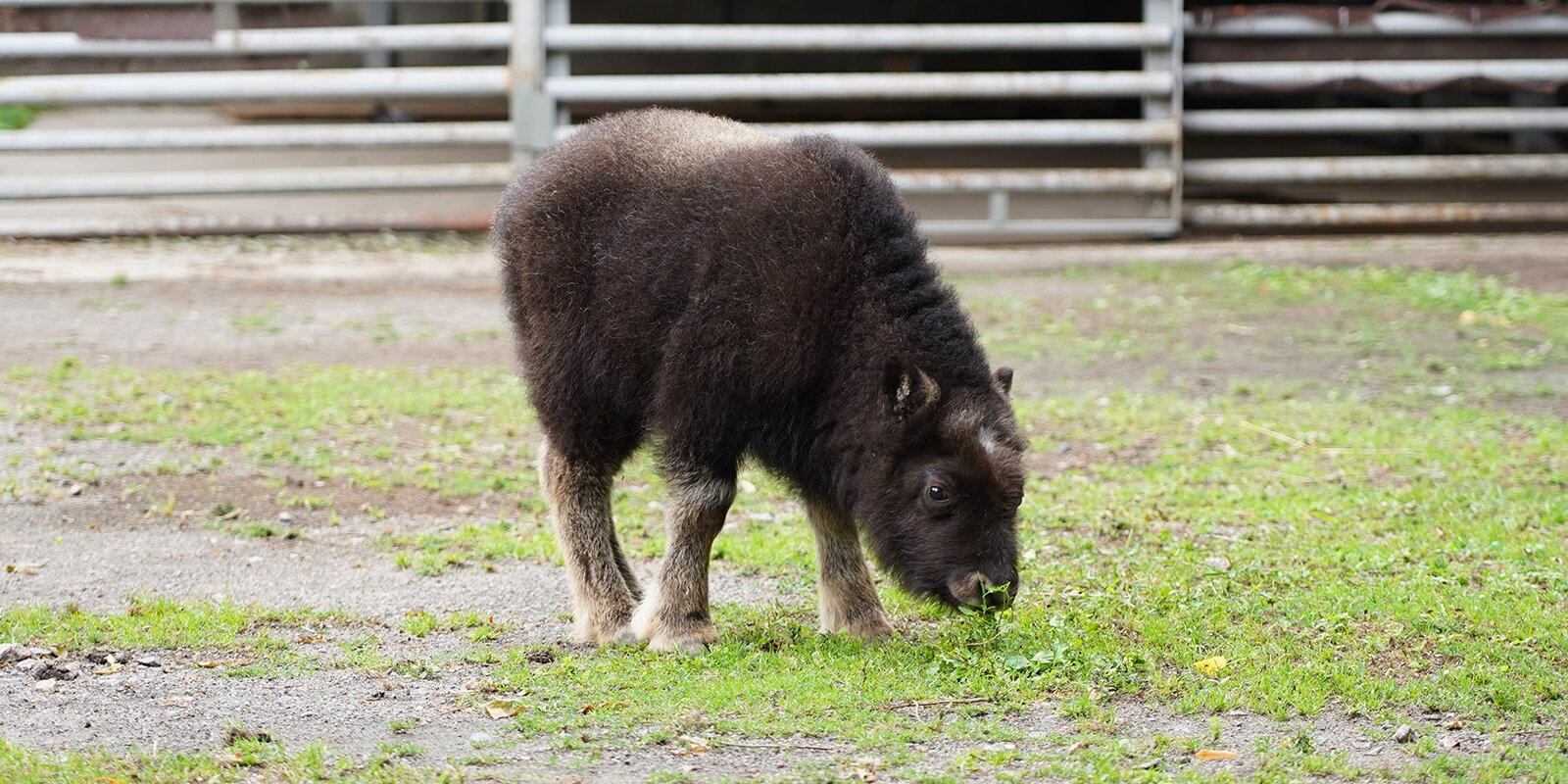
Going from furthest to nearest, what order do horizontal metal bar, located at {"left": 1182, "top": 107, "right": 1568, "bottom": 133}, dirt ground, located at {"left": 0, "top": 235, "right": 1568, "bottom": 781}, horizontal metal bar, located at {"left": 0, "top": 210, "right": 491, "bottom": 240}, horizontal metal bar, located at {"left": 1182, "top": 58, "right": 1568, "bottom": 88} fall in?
horizontal metal bar, located at {"left": 1182, "top": 107, "right": 1568, "bottom": 133} < horizontal metal bar, located at {"left": 1182, "top": 58, "right": 1568, "bottom": 88} < horizontal metal bar, located at {"left": 0, "top": 210, "right": 491, "bottom": 240} < dirt ground, located at {"left": 0, "top": 235, "right": 1568, "bottom": 781}

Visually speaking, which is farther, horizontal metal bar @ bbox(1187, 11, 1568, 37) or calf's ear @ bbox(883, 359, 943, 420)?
horizontal metal bar @ bbox(1187, 11, 1568, 37)

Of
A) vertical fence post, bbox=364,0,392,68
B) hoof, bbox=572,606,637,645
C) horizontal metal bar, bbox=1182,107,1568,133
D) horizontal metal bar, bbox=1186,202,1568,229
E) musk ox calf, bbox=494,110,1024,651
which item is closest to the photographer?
musk ox calf, bbox=494,110,1024,651

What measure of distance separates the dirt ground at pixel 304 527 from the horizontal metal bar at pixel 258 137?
0.95 meters

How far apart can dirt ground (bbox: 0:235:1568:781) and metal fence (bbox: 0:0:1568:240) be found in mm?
541

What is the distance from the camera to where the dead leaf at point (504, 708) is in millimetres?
5324

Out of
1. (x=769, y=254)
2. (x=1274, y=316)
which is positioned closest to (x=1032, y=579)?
(x=769, y=254)

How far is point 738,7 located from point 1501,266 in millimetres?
10410

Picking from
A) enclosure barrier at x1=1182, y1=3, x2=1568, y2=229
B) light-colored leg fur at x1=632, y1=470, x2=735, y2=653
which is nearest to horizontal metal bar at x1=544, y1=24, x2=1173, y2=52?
enclosure barrier at x1=1182, y1=3, x2=1568, y2=229

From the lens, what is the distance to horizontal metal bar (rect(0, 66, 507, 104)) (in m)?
15.0

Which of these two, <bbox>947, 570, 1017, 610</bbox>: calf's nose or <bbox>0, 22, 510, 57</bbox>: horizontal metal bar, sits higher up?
<bbox>0, 22, 510, 57</bbox>: horizontal metal bar

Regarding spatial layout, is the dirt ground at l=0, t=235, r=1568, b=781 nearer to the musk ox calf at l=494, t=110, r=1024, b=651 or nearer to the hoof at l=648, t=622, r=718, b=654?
the hoof at l=648, t=622, r=718, b=654

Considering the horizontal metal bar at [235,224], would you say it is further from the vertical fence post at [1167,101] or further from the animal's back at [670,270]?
the animal's back at [670,270]

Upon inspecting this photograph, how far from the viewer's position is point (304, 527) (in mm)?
7891

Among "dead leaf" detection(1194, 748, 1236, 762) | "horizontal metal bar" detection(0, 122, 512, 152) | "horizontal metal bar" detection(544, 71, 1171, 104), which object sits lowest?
"dead leaf" detection(1194, 748, 1236, 762)
